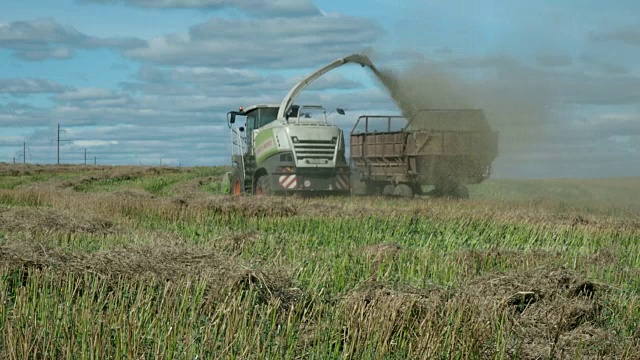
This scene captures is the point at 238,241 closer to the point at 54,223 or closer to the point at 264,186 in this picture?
the point at 54,223

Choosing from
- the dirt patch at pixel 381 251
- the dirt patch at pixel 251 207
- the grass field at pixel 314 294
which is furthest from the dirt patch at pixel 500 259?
the dirt patch at pixel 251 207

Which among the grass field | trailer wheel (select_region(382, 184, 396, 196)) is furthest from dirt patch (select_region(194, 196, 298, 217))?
trailer wheel (select_region(382, 184, 396, 196))

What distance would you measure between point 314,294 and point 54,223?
23.2ft

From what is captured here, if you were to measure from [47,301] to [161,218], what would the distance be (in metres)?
9.58

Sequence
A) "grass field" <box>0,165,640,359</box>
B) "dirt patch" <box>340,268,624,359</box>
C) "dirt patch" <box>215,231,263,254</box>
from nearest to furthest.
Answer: "grass field" <box>0,165,640,359</box>, "dirt patch" <box>340,268,624,359</box>, "dirt patch" <box>215,231,263,254</box>

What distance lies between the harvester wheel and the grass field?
10.4 metres

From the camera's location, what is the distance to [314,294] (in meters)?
7.89

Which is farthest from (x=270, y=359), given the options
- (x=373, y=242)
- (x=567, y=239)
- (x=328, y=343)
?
(x=567, y=239)

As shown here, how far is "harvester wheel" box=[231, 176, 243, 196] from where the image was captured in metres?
25.2

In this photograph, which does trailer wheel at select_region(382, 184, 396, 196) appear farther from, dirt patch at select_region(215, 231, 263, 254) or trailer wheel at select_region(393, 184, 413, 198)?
dirt patch at select_region(215, 231, 263, 254)

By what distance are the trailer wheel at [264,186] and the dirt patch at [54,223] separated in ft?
27.8

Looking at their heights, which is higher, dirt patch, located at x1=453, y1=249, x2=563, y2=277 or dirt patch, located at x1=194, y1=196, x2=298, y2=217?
dirt patch, located at x1=194, y1=196, x2=298, y2=217

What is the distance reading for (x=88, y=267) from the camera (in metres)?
8.74

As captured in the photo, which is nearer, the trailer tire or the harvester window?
the harvester window
